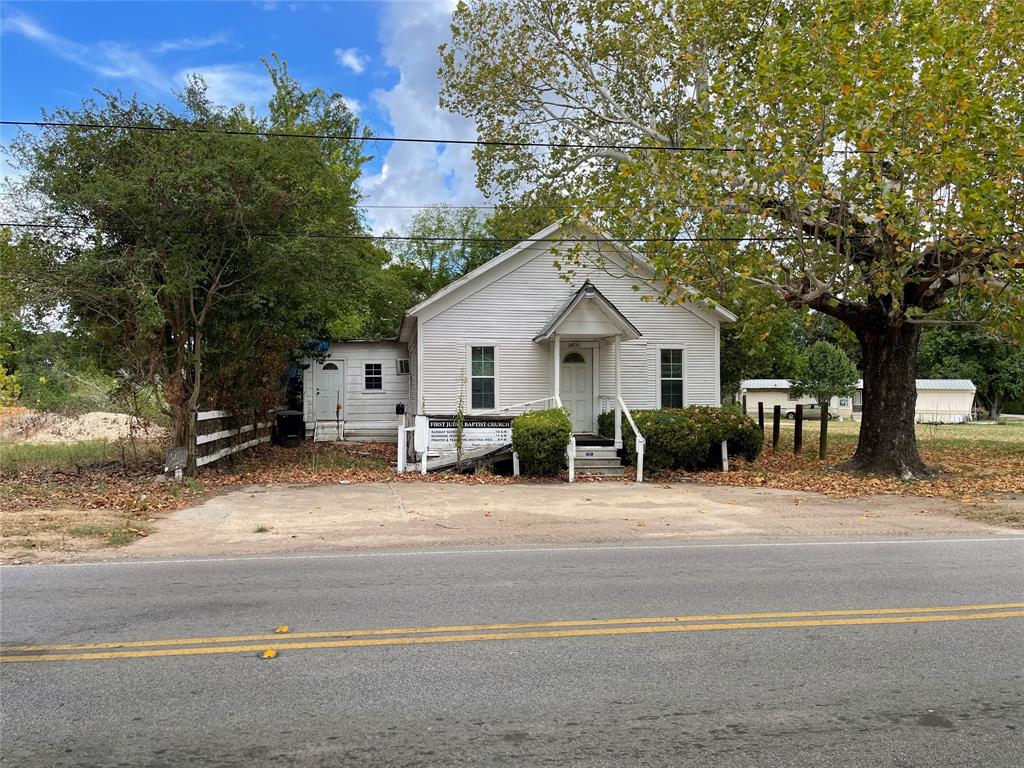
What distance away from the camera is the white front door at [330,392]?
81.7ft

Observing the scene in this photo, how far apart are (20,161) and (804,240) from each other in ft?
48.5

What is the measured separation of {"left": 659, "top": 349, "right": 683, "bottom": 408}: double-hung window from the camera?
20781mm

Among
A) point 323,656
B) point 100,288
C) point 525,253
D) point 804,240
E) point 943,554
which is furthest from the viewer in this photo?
point 525,253

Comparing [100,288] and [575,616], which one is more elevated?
[100,288]

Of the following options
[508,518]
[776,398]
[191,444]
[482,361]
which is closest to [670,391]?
[482,361]

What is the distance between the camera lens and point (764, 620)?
19.0ft

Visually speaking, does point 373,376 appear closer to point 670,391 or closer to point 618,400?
point 670,391

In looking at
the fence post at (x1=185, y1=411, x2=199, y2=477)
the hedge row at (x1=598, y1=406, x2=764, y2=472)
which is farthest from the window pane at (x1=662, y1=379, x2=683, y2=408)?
the fence post at (x1=185, y1=411, x2=199, y2=477)

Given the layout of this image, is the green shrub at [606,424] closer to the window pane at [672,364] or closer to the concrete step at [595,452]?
the concrete step at [595,452]

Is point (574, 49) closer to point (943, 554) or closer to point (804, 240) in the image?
point (804, 240)

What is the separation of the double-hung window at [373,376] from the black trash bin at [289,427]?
7.66ft

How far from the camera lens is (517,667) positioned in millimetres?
4766

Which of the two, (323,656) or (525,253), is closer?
(323,656)

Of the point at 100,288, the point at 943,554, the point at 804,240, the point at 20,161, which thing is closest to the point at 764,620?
the point at 943,554
